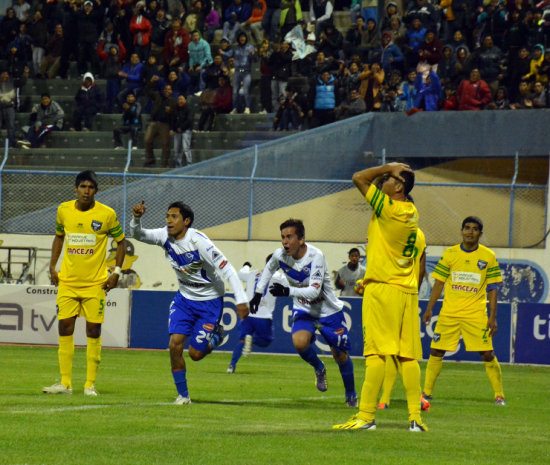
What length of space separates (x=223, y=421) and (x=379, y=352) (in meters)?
1.68

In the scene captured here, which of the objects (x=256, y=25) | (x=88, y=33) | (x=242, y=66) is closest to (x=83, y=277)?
(x=242, y=66)

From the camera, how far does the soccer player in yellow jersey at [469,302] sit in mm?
14117

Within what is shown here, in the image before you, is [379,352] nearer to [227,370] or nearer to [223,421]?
[223,421]

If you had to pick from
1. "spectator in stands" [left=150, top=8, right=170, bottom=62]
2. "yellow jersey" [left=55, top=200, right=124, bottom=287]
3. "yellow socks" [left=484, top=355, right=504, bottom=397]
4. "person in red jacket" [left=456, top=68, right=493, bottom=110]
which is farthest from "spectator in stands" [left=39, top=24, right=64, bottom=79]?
"yellow socks" [left=484, top=355, right=504, bottom=397]

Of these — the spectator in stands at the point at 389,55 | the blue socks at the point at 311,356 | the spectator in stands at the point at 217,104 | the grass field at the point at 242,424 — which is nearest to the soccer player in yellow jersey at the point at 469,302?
the grass field at the point at 242,424

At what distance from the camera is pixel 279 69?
28219mm

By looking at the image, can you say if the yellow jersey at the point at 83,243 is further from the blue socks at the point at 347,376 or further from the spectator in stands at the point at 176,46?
the spectator in stands at the point at 176,46

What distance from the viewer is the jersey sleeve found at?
37.7 feet

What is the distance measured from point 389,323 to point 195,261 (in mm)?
3024

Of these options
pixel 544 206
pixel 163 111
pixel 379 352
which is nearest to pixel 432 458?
pixel 379 352

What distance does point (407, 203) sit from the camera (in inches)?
375

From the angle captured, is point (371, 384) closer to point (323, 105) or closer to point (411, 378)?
point (411, 378)

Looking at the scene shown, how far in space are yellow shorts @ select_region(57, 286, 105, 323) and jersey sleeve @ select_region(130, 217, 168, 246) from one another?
132cm

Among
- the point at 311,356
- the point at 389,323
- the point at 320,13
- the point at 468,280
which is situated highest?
the point at 320,13
